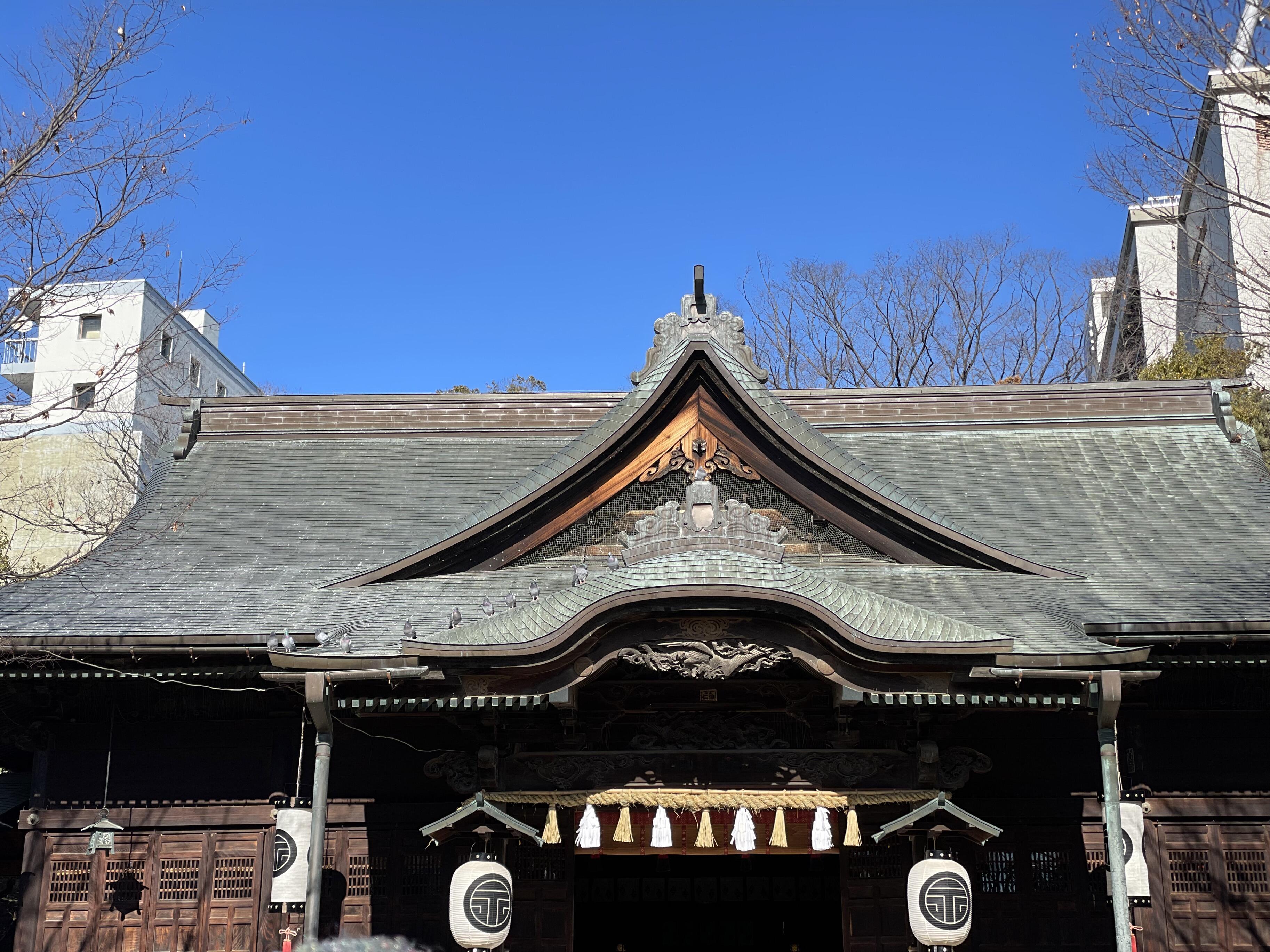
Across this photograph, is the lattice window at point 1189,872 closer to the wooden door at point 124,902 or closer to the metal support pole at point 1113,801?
the metal support pole at point 1113,801

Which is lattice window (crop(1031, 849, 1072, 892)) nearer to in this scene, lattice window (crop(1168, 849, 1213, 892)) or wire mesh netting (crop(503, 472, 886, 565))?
lattice window (crop(1168, 849, 1213, 892))

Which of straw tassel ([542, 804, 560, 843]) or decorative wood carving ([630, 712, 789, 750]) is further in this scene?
decorative wood carving ([630, 712, 789, 750])

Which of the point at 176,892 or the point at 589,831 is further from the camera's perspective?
the point at 176,892

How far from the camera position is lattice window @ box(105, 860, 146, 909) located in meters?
10.9

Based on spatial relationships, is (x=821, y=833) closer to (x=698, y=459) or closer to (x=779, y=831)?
(x=779, y=831)

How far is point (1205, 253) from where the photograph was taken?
74.5 feet

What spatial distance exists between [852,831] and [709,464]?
3.85 metres

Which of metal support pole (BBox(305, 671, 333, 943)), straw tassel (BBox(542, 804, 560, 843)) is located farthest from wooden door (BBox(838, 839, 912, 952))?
metal support pole (BBox(305, 671, 333, 943))

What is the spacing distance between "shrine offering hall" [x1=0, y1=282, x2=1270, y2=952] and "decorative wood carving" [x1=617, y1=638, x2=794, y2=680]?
2cm

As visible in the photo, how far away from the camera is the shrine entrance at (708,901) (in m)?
14.5

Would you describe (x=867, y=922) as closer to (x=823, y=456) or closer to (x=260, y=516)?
(x=823, y=456)

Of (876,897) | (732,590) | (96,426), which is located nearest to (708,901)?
(876,897)

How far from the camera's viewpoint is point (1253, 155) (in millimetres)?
22844

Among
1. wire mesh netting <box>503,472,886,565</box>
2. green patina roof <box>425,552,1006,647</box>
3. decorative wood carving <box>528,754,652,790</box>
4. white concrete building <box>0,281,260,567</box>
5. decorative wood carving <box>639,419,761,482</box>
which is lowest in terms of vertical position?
decorative wood carving <box>528,754,652,790</box>
